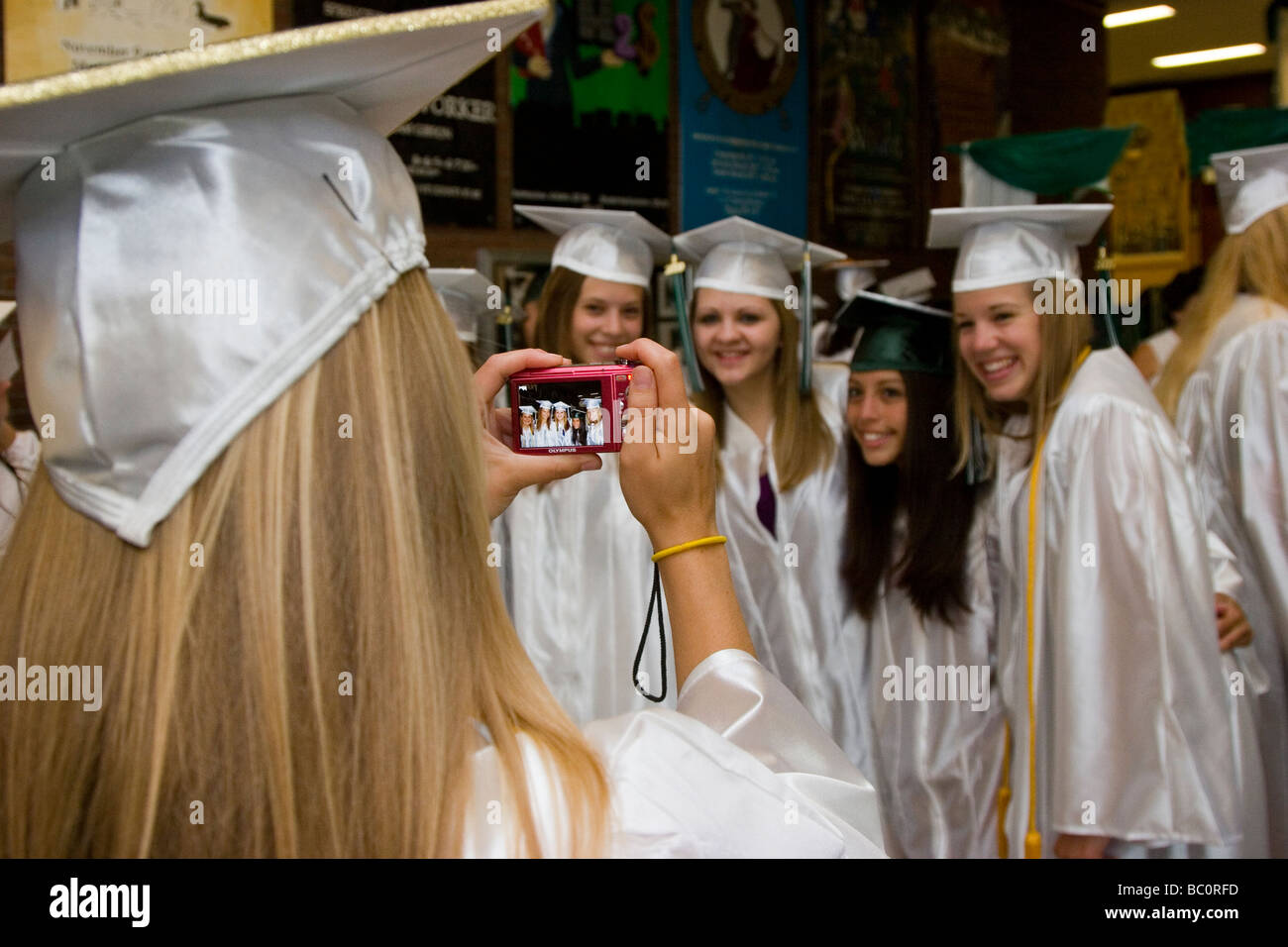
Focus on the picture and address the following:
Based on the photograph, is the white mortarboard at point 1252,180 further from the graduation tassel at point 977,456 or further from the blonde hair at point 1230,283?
the graduation tassel at point 977,456

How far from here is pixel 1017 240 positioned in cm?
242

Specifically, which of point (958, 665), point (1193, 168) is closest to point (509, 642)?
point (958, 665)

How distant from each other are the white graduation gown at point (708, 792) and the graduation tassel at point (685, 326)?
1734mm

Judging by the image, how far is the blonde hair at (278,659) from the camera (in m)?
0.73

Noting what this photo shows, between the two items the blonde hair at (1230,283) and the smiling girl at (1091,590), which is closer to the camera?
the smiling girl at (1091,590)

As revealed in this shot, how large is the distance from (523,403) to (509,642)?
444mm

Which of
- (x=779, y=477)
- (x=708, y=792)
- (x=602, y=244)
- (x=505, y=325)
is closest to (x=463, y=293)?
(x=505, y=325)

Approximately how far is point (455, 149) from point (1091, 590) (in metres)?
2.24

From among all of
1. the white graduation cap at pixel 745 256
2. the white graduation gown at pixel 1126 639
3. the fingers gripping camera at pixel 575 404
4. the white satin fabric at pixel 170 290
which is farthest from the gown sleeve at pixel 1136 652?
the white satin fabric at pixel 170 290

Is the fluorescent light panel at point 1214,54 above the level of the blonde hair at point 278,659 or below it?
above

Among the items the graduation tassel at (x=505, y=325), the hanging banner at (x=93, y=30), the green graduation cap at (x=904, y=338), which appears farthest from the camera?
the graduation tassel at (x=505, y=325)

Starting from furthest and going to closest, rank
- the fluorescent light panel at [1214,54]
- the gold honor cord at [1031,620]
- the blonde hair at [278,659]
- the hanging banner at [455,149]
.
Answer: the fluorescent light panel at [1214,54]
the hanging banner at [455,149]
the gold honor cord at [1031,620]
the blonde hair at [278,659]

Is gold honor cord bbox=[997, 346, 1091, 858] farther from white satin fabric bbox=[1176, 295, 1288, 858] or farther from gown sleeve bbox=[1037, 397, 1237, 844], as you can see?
white satin fabric bbox=[1176, 295, 1288, 858]

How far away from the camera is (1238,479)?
2.58 metres
